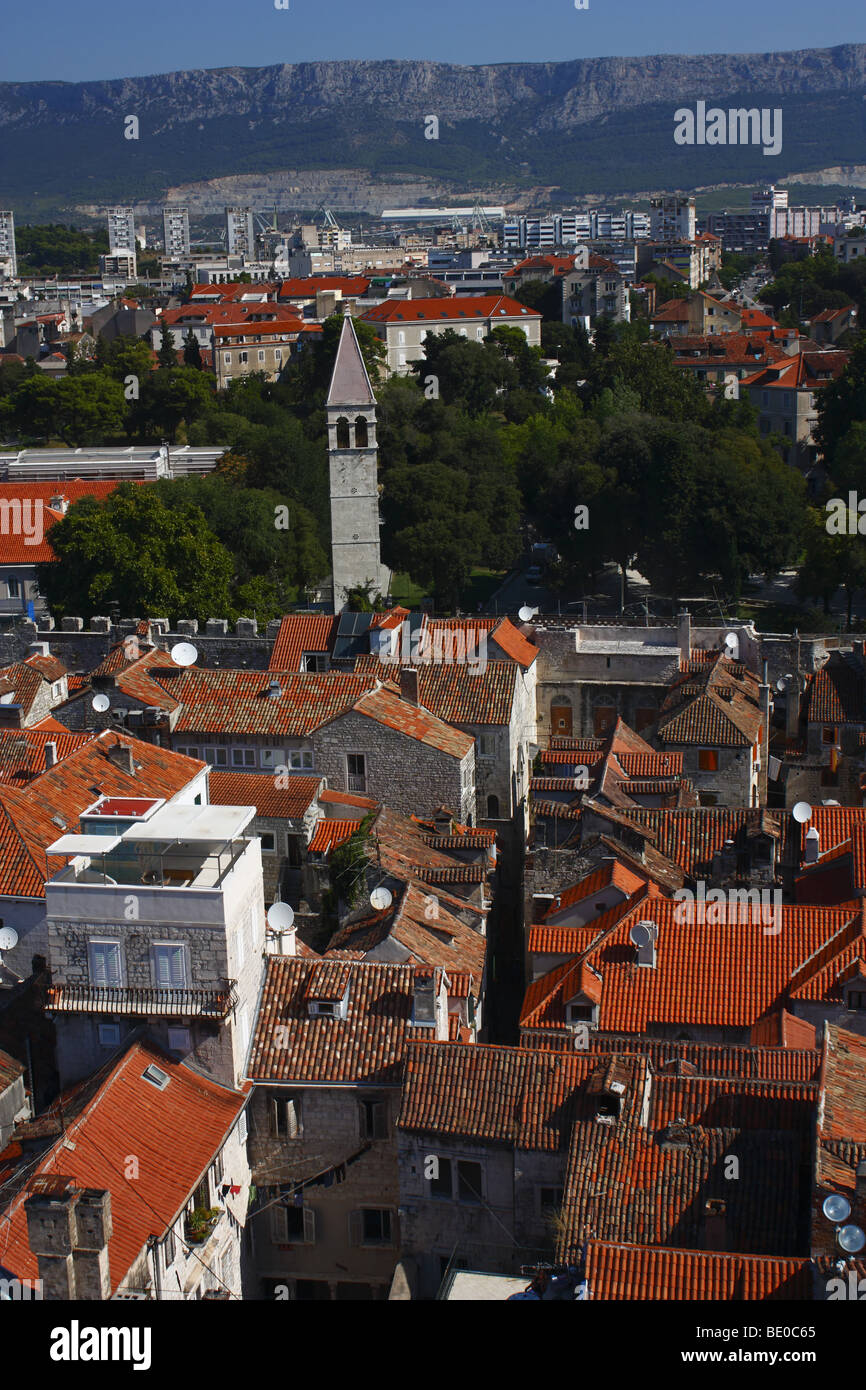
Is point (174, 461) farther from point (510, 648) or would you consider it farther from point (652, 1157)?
point (652, 1157)

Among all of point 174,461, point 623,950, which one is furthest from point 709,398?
point 623,950

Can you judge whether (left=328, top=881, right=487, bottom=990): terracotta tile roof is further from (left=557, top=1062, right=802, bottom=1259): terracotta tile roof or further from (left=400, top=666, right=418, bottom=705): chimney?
(left=400, top=666, right=418, bottom=705): chimney

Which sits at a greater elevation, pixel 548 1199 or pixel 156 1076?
pixel 156 1076

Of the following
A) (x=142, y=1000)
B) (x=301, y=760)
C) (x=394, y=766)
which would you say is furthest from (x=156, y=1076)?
(x=301, y=760)

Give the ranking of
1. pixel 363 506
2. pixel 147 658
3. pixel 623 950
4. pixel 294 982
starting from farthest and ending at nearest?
1. pixel 363 506
2. pixel 147 658
3. pixel 623 950
4. pixel 294 982

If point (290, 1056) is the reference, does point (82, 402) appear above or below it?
above

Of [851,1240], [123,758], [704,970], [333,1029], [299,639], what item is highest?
[123,758]

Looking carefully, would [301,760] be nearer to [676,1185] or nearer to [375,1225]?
[375,1225]

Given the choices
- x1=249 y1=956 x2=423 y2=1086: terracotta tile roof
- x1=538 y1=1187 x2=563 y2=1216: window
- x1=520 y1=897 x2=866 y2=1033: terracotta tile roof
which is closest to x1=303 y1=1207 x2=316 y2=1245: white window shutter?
x1=249 y1=956 x2=423 y2=1086: terracotta tile roof

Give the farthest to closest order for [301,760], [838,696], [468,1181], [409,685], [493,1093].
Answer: [838,696] → [409,685] → [301,760] → [493,1093] → [468,1181]
